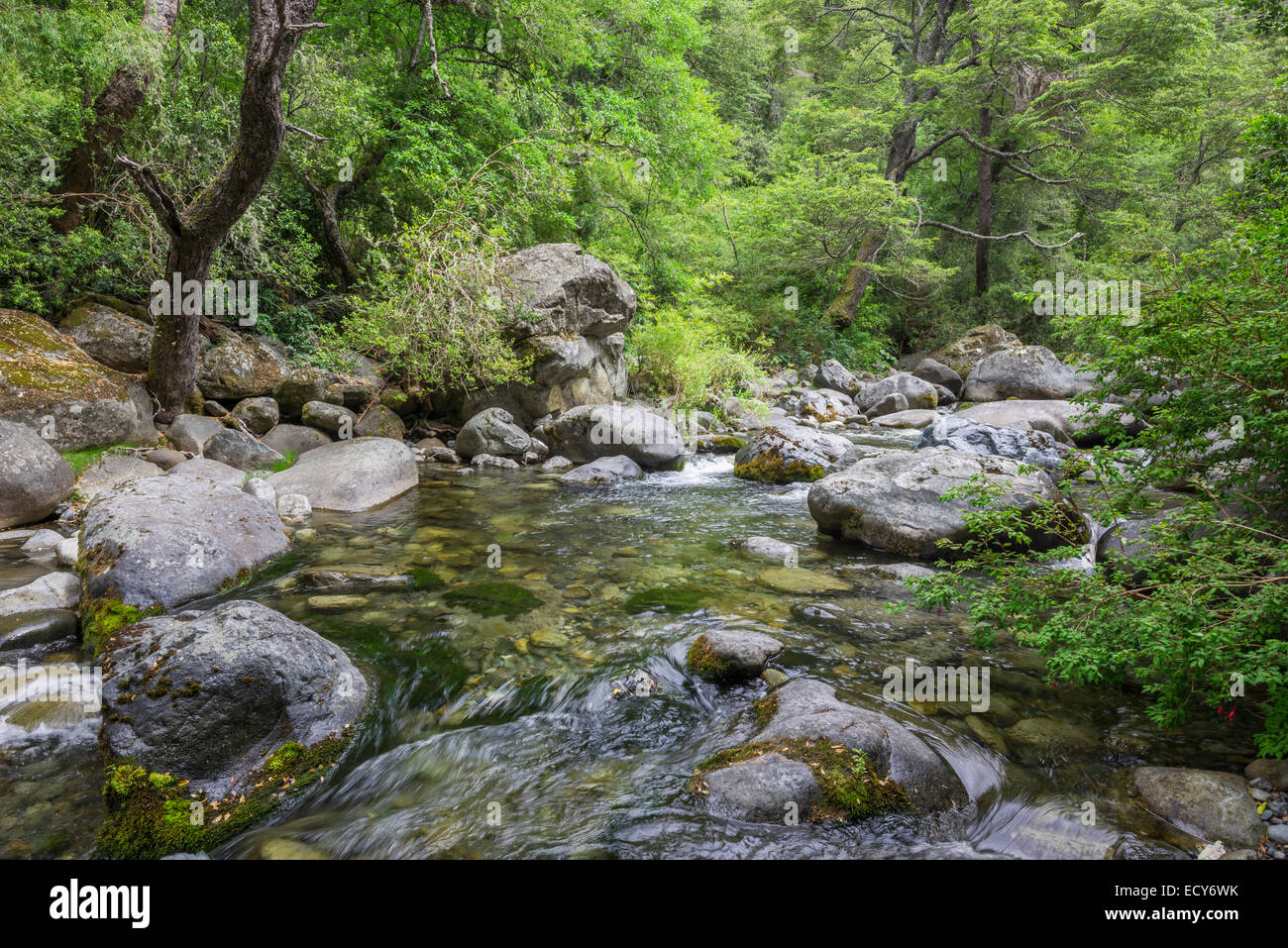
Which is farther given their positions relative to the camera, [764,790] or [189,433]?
[189,433]

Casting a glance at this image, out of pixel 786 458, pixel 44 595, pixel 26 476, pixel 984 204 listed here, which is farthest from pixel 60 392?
pixel 984 204

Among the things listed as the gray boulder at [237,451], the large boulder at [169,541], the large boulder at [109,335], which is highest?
the large boulder at [109,335]

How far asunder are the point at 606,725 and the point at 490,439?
8180mm

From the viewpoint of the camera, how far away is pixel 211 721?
2.94 metres

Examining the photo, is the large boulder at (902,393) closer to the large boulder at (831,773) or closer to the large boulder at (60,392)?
the large boulder at (831,773)

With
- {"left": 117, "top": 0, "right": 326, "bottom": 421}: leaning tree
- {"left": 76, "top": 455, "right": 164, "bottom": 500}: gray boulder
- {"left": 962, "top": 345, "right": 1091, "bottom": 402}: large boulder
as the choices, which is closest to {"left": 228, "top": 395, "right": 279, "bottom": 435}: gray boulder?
{"left": 117, "top": 0, "right": 326, "bottom": 421}: leaning tree

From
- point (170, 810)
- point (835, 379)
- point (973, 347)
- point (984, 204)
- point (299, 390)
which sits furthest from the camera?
point (984, 204)

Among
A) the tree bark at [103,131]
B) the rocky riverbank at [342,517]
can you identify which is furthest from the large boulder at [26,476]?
the tree bark at [103,131]

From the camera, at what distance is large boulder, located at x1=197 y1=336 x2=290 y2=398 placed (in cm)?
949

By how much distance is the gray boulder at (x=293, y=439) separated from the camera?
904 centimetres

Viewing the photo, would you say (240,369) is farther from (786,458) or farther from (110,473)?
(786,458)

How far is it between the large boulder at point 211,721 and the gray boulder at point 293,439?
6.52 meters

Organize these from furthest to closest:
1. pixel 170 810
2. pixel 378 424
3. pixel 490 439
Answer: pixel 490 439, pixel 378 424, pixel 170 810
